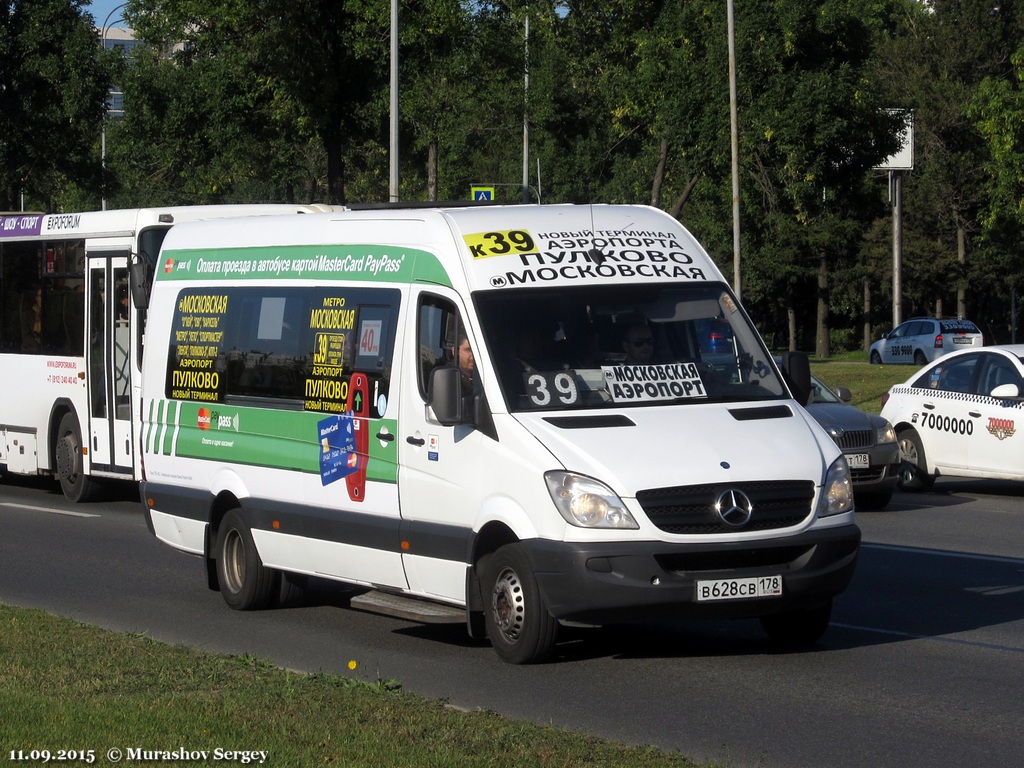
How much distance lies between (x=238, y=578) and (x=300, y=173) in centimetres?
5144

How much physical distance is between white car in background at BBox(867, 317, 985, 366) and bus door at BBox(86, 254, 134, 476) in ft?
128

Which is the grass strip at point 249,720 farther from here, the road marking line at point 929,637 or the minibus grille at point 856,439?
the minibus grille at point 856,439

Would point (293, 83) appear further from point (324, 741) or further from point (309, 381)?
point (324, 741)

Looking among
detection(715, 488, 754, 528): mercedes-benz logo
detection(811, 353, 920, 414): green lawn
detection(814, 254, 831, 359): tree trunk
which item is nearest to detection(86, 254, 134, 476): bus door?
detection(715, 488, 754, 528): mercedes-benz logo

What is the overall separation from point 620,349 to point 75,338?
11198 mm

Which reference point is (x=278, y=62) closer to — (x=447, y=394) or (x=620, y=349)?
(x=620, y=349)

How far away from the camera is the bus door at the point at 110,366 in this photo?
1778cm

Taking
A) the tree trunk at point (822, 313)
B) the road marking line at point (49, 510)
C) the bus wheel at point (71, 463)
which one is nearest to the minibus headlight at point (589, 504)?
the road marking line at point (49, 510)

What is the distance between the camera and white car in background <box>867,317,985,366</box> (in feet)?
178

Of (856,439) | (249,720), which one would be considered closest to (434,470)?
(249,720)

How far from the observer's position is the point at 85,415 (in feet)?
60.6

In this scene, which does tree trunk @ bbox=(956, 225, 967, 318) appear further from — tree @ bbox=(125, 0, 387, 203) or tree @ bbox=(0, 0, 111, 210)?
tree @ bbox=(125, 0, 387, 203)

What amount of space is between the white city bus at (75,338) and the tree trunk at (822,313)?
50574 mm

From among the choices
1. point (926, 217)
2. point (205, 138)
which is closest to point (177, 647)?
point (205, 138)
